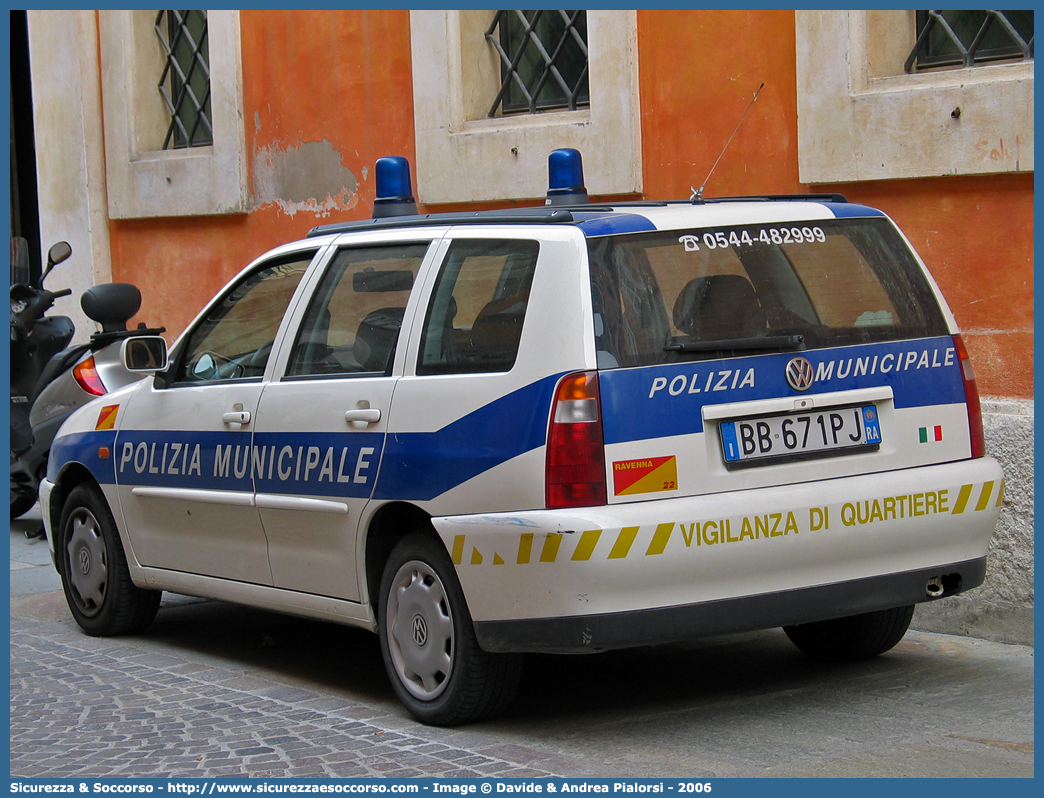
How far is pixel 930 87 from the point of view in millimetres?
7168

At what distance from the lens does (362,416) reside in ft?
17.0

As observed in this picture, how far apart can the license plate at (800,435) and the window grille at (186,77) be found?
8.37 meters

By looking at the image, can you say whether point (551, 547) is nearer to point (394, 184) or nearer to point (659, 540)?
point (659, 540)

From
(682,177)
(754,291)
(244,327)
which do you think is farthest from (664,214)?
(682,177)

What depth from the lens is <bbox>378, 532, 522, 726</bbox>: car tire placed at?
4.85 meters

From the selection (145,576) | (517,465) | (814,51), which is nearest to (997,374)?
(814,51)

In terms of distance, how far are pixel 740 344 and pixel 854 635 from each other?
1617mm

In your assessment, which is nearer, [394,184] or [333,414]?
[333,414]

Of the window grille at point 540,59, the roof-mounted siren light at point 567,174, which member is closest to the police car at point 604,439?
the roof-mounted siren light at point 567,174

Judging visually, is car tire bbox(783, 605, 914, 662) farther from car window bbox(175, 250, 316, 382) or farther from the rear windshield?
car window bbox(175, 250, 316, 382)

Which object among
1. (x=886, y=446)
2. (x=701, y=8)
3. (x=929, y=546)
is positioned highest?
(x=701, y=8)

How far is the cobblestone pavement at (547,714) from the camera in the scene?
4.52 meters

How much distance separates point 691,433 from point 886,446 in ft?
2.51
